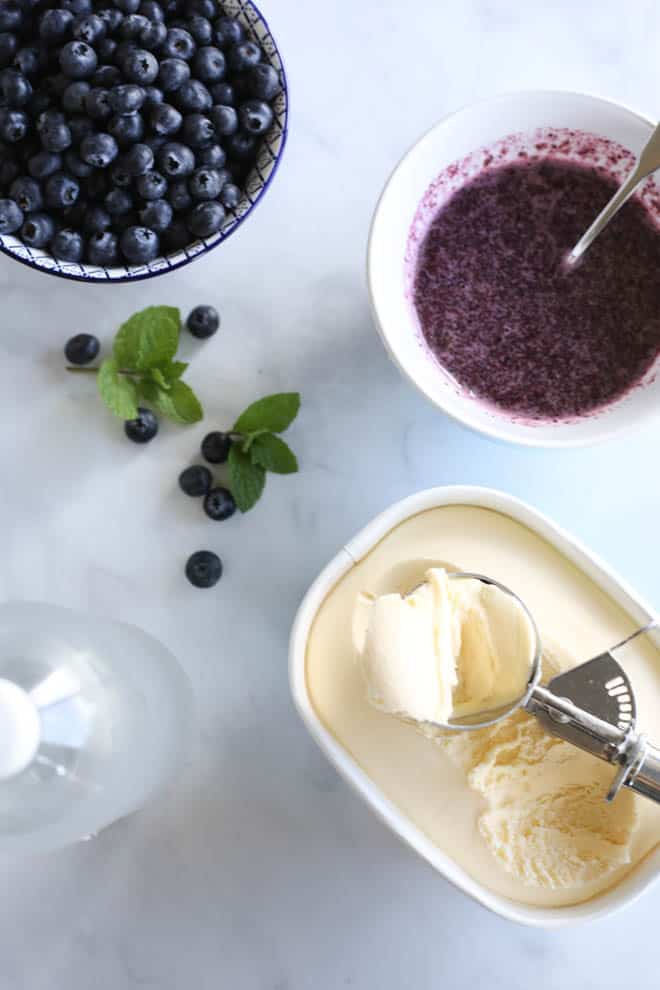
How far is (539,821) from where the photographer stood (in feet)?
3.46

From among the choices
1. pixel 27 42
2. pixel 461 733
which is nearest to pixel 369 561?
pixel 461 733

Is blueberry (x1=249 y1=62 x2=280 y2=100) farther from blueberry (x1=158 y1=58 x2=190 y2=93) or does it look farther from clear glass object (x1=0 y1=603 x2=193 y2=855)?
clear glass object (x1=0 y1=603 x2=193 y2=855)

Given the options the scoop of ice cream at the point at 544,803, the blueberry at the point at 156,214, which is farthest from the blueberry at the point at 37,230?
the scoop of ice cream at the point at 544,803

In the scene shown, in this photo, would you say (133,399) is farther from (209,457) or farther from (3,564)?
(3,564)

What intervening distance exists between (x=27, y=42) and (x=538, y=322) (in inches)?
25.8

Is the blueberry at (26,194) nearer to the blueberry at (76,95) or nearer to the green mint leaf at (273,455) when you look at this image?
the blueberry at (76,95)

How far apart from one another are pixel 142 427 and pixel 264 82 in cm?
43

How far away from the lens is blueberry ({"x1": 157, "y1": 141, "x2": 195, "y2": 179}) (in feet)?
3.51

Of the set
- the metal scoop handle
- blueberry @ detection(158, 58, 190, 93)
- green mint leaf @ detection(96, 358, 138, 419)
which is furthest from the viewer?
green mint leaf @ detection(96, 358, 138, 419)

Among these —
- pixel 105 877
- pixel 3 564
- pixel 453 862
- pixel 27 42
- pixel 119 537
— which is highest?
pixel 27 42

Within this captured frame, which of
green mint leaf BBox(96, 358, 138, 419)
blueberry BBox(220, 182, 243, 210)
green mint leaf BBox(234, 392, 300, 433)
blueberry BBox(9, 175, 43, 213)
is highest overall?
blueberry BBox(220, 182, 243, 210)

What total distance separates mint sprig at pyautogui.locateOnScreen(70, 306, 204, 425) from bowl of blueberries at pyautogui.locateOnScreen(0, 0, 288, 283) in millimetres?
94

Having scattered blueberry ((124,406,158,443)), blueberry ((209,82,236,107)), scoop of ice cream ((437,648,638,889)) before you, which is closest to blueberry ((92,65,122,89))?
blueberry ((209,82,236,107))

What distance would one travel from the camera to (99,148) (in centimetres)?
106
